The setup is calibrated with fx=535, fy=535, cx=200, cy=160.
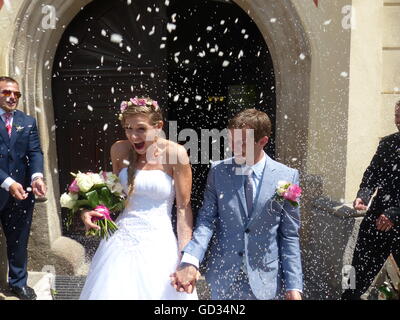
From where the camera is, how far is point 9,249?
4934mm

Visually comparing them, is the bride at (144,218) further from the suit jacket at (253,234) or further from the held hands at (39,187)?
the held hands at (39,187)

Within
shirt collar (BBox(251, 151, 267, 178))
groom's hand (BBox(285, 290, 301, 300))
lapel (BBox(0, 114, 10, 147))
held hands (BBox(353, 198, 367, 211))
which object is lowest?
groom's hand (BBox(285, 290, 301, 300))

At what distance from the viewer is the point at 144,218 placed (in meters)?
3.45

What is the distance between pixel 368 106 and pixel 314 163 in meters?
0.77

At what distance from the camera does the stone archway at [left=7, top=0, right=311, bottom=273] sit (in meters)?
5.33

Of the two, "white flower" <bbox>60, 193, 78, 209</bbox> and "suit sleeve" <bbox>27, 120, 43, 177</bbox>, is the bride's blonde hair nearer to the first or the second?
"white flower" <bbox>60, 193, 78, 209</bbox>

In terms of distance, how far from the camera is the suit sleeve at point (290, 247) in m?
3.04

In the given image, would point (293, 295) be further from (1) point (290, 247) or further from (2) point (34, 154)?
(2) point (34, 154)

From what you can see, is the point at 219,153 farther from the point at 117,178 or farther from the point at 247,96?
the point at 117,178

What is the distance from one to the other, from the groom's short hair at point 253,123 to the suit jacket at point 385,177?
1808mm

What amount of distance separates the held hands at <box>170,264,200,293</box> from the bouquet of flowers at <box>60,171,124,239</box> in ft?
1.79

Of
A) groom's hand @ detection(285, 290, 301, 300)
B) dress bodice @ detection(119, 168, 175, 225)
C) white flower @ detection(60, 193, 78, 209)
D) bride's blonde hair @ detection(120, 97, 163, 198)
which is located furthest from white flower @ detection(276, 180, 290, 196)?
white flower @ detection(60, 193, 78, 209)

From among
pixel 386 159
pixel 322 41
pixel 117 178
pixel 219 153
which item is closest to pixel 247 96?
pixel 219 153

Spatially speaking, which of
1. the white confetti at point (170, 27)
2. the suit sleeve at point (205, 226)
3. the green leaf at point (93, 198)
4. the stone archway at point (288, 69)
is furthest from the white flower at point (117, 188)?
the white confetti at point (170, 27)
